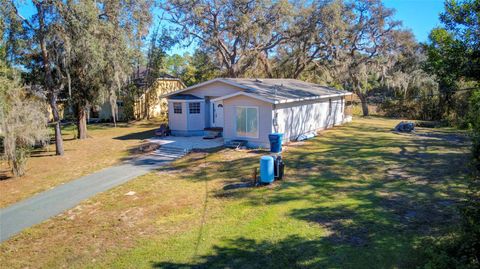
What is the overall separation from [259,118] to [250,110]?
649 mm

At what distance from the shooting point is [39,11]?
47.9 feet

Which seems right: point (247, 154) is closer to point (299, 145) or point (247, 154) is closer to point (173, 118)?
point (299, 145)

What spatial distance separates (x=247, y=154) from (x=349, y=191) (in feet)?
19.8

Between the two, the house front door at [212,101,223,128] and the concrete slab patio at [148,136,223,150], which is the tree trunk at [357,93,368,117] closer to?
the house front door at [212,101,223,128]

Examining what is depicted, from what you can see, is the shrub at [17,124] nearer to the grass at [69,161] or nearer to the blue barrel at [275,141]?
the grass at [69,161]

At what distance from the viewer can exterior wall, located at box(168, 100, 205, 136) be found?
20.4 meters

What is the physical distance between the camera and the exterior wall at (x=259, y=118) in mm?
16047

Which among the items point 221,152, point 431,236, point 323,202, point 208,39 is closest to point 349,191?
point 323,202

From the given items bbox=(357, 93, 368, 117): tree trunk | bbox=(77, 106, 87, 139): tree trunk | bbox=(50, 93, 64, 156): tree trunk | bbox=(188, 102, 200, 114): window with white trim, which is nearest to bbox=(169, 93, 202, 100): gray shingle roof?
bbox=(188, 102, 200, 114): window with white trim

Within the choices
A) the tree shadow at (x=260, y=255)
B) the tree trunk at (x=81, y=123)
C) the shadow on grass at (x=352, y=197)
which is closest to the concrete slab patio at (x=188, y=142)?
the shadow on grass at (x=352, y=197)

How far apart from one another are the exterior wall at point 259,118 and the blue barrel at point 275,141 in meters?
1.35

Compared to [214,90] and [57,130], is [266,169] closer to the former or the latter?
[214,90]

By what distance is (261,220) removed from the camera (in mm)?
8281

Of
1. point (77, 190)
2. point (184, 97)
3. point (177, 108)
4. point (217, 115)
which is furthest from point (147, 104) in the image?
point (77, 190)
